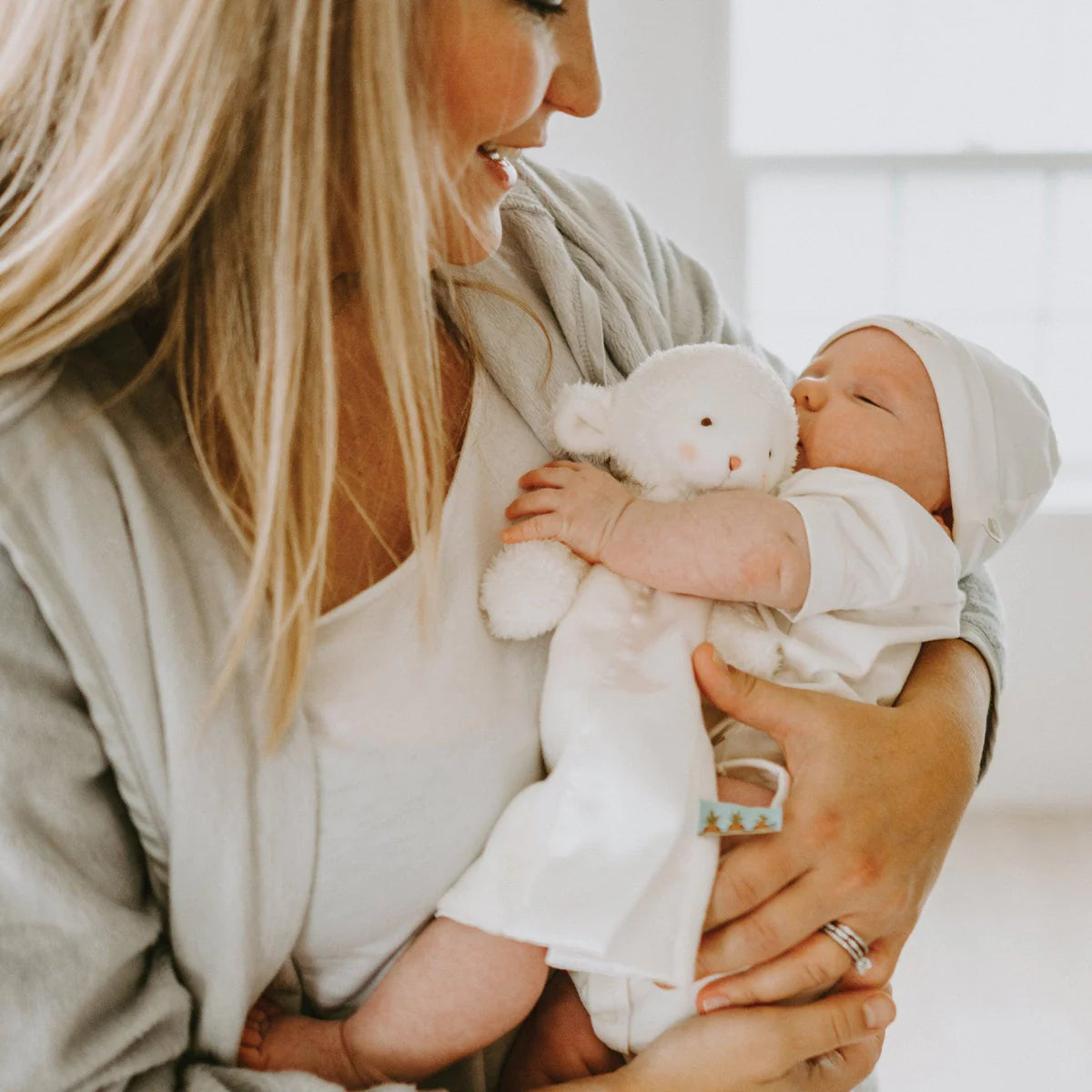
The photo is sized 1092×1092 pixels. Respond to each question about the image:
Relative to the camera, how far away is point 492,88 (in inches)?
30.0

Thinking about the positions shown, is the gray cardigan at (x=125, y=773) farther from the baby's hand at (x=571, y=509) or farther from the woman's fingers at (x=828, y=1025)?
the woman's fingers at (x=828, y=1025)

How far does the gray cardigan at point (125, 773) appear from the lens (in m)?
0.63

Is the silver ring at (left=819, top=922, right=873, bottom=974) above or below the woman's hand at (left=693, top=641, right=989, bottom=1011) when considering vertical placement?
below

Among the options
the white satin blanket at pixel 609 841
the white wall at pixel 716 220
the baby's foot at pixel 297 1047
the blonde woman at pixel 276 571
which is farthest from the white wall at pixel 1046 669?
the baby's foot at pixel 297 1047

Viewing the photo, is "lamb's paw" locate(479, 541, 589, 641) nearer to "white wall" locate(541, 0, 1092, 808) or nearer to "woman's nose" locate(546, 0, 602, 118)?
"woman's nose" locate(546, 0, 602, 118)

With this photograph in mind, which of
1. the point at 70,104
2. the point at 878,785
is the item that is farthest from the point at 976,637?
the point at 70,104

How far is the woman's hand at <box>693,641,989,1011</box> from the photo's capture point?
2.74ft

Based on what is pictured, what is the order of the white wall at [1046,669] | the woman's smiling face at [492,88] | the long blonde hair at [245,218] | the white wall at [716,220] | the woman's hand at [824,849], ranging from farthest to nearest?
the white wall at [1046,669] < the white wall at [716,220] < the woman's hand at [824,849] < the woman's smiling face at [492,88] < the long blonde hair at [245,218]

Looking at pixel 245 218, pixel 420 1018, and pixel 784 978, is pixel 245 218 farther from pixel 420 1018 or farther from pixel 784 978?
pixel 784 978

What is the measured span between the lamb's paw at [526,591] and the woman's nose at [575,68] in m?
0.38

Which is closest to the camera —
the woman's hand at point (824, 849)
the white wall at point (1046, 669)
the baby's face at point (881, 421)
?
the woman's hand at point (824, 849)

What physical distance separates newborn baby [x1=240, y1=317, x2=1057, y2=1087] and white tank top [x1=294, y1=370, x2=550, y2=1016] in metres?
0.04

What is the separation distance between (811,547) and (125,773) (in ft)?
1.80

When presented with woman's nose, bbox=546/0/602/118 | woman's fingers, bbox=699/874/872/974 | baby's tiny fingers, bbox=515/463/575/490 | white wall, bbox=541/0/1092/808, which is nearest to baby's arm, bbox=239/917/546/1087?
woman's fingers, bbox=699/874/872/974
